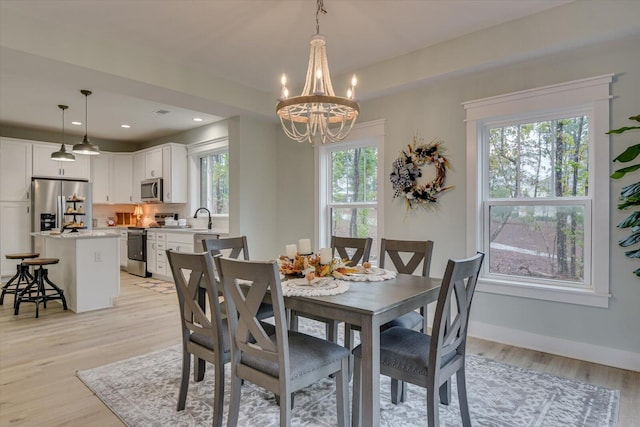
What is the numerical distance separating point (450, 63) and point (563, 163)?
4.32ft

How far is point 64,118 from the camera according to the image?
5.83 m

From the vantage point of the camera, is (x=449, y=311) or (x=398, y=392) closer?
(x=449, y=311)

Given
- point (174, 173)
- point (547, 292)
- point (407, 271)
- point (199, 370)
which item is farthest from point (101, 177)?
point (547, 292)

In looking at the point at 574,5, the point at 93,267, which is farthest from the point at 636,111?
the point at 93,267

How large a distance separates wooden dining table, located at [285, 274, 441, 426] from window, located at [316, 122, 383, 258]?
83.5 inches

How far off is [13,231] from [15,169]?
3.52 ft

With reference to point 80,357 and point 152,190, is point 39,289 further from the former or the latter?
point 152,190

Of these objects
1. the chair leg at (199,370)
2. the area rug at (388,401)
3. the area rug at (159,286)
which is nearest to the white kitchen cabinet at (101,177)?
the area rug at (159,286)

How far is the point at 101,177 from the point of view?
7.35 meters

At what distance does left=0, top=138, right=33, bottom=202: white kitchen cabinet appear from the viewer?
613cm

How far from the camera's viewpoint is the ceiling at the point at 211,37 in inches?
109

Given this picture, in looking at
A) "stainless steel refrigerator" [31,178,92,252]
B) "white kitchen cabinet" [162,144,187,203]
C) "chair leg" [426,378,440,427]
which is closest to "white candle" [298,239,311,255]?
"chair leg" [426,378,440,427]

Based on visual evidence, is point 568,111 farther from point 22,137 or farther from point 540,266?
point 22,137

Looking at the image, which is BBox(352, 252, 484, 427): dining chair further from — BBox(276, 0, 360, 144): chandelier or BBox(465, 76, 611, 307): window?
BBox(465, 76, 611, 307): window
